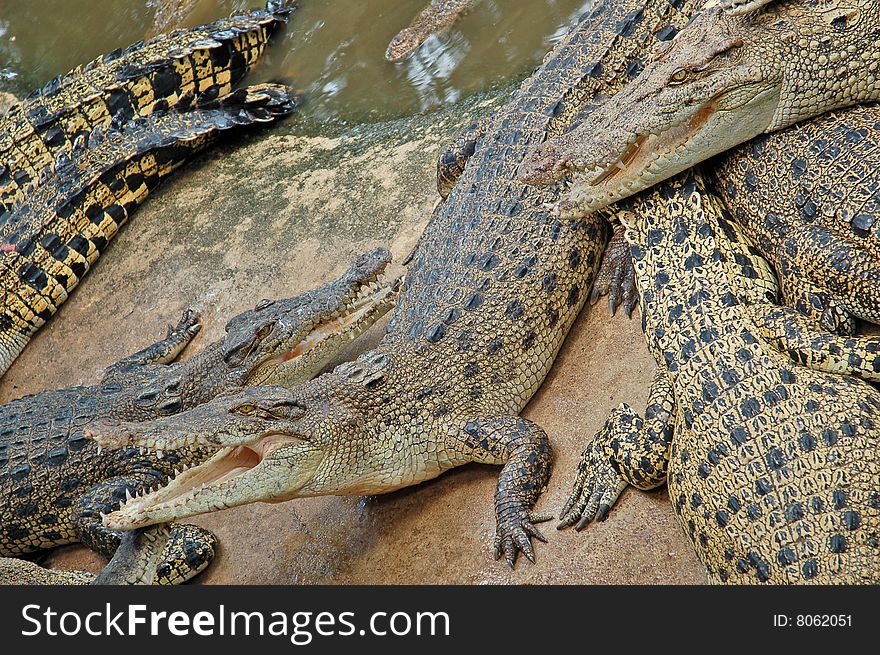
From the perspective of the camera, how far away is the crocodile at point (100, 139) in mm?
6188

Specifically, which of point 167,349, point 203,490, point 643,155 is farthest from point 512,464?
point 167,349

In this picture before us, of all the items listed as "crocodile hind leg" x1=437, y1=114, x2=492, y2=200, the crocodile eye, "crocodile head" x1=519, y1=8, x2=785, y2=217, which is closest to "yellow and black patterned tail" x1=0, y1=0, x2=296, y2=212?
"crocodile hind leg" x1=437, y1=114, x2=492, y2=200

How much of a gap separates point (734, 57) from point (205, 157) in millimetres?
4464

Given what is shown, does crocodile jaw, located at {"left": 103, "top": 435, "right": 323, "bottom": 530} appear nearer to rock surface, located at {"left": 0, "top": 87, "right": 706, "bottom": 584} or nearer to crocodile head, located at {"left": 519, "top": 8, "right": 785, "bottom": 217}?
rock surface, located at {"left": 0, "top": 87, "right": 706, "bottom": 584}

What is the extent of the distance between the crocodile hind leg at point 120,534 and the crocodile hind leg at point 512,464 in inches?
51.6

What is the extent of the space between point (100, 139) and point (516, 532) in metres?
4.90

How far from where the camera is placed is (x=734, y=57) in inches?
127

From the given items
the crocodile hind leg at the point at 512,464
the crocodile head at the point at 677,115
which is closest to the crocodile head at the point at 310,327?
the crocodile hind leg at the point at 512,464

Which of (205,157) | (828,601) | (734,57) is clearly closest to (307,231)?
(205,157)

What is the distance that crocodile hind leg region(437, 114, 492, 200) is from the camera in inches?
185

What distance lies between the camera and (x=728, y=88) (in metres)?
3.21

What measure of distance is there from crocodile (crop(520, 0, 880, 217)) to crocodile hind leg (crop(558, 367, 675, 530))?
810 millimetres

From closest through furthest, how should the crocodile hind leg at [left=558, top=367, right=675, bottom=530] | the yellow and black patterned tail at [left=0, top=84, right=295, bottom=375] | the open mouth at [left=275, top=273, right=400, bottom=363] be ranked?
the crocodile hind leg at [left=558, top=367, right=675, bottom=530] < the open mouth at [left=275, top=273, right=400, bottom=363] < the yellow and black patterned tail at [left=0, top=84, right=295, bottom=375]

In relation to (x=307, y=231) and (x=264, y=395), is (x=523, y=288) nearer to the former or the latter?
(x=264, y=395)
